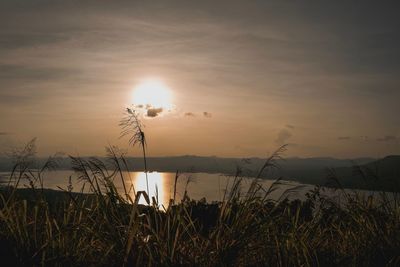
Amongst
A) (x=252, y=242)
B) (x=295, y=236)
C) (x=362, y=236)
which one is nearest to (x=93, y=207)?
(x=252, y=242)

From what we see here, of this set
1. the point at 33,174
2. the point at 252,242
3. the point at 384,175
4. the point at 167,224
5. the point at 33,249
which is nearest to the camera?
the point at 33,249

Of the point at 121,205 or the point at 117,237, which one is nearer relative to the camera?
the point at 117,237

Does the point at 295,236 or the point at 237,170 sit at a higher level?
the point at 237,170

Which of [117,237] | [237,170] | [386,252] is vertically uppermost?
[237,170]

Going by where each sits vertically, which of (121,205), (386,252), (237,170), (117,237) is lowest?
(386,252)

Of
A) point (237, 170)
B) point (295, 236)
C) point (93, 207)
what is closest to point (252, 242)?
point (295, 236)

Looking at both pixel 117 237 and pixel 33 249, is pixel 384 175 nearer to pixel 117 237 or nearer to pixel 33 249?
pixel 117 237

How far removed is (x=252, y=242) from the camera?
589 cm

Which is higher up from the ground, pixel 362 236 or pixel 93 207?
pixel 93 207

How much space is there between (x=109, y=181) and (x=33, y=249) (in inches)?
45.9

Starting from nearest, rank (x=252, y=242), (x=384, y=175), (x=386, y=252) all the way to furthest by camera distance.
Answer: (x=252, y=242)
(x=386, y=252)
(x=384, y=175)

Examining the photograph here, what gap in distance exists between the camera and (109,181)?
18.3ft

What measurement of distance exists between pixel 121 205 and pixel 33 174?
2.04m

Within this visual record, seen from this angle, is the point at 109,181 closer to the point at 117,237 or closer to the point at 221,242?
the point at 117,237
